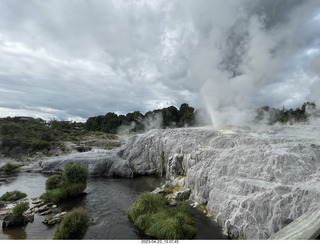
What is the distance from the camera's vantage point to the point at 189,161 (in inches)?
1048

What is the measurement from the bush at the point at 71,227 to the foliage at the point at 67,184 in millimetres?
10354

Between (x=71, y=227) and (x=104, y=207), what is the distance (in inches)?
321

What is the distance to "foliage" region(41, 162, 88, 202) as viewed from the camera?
2202 centimetres

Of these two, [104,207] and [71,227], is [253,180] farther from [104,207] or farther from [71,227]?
[104,207]

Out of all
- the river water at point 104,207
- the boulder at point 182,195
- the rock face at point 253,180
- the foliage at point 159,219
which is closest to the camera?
the rock face at point 253,180

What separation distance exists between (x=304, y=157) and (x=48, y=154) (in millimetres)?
55724

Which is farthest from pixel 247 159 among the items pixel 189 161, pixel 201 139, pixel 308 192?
pixel 201 139

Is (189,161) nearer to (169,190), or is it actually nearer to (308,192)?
(169,190)

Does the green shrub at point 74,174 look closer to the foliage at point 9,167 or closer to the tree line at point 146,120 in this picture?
the foliage at point 9,167

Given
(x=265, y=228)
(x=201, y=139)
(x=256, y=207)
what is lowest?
(x=265, y=228)

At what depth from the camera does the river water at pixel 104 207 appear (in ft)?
49.3

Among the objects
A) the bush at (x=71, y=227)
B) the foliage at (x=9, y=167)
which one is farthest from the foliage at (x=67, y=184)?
the foliage at (x=9, y=167)

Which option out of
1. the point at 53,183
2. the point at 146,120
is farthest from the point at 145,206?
the point at 146,120

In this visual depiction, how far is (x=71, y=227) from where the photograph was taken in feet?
41.8
